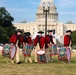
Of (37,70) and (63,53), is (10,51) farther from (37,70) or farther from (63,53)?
(37,70)

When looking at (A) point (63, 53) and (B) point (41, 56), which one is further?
(A) point (63, 53)

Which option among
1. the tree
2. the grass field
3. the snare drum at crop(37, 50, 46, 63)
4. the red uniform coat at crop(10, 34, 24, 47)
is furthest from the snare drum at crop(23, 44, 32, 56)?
the tree

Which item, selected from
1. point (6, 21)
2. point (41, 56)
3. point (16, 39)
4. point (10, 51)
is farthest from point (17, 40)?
point (6, 21)

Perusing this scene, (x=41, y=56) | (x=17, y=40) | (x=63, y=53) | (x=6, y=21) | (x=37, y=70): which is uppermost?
(x=6, y=21)

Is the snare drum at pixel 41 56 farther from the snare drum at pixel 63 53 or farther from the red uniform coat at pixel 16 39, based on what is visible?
the red uniform coat at pixel 16 39

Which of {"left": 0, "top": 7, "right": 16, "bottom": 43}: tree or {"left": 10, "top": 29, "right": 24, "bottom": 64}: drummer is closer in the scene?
{"left": 10, "top": 29, "right": 24, "bottom": 64}: drummer

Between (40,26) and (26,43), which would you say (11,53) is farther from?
(40,26)

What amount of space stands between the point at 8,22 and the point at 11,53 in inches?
2714

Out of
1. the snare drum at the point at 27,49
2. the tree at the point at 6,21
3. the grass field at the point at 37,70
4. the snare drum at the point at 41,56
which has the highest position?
the tree at the point at 6,21

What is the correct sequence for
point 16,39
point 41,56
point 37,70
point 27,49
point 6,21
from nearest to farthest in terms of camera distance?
1. point 37,70
2. point 16,39
3. point 41,56
4. point 27,49
5. point 6,21

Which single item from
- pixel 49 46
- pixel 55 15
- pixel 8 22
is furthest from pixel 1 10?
pixel 55 15

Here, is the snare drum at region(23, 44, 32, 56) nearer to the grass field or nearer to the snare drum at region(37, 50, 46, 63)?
the snare drum at region(37, 50, 46, 63)

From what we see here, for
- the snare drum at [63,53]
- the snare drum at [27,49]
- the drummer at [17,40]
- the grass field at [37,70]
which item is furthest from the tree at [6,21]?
the grass field at [37,70]

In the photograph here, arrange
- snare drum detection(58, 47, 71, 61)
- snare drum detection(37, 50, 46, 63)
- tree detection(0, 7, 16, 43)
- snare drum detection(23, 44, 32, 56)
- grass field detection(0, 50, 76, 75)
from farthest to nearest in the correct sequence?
tree detection(0, 7, 16, 43)
snare drum detection(23, 44, 32, 56)
snare drum detection(58, 47, 71, 61)
snare drum detection(37, 50, 46, 63)
grass field detection(0, 50, 76, 75)
